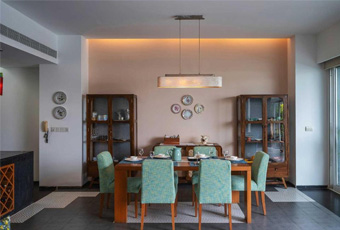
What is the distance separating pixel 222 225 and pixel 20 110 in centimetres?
485

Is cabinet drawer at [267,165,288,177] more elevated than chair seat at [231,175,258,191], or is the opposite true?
chair seat at [231,175,258,191]

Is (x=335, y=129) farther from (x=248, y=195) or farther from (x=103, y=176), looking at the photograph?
(x=103, y=176)

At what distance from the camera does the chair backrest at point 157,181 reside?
344 cm

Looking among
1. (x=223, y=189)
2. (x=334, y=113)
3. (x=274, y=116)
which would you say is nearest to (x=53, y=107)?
(x=223, y=189)

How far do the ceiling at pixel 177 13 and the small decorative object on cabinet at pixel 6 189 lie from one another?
2.31m

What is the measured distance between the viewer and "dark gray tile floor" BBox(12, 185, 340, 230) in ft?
11.7

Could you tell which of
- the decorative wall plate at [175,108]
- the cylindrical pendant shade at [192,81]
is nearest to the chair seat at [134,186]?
the cylindrical pendant shade at [192,81]

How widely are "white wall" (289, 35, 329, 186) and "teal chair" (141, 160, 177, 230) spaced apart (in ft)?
10.4

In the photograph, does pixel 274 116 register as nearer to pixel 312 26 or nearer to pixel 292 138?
pixel 292 138

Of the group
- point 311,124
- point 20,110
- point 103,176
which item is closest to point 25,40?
point 20,110

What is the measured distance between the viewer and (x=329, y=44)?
5.03 meters

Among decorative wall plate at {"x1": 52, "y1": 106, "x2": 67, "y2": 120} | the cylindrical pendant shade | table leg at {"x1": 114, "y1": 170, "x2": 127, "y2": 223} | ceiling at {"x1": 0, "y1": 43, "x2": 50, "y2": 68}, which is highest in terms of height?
ceiling at {"x1": 0, "y1": 43, "x2": 50, "y2": 68}

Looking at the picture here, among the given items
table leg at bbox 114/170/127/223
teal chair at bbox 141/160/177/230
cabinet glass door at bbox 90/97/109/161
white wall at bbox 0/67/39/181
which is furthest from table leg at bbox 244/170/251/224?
white wall at bbox 0/67/39/181

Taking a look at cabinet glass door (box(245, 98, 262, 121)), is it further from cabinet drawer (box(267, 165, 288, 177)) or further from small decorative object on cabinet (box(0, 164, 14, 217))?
small decorative object on cabinet (box(0, 164, 14, 217))
